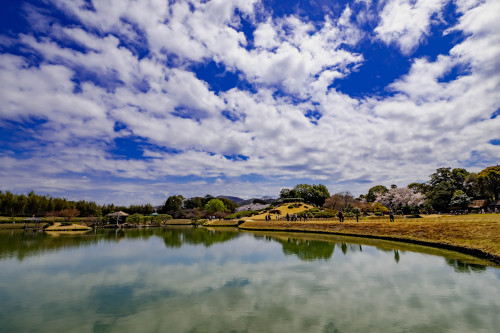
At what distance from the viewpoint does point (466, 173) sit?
60.1 meters

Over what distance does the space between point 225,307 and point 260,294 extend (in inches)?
79.0

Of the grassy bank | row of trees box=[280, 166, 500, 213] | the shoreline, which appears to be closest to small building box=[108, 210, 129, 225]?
the shoreline

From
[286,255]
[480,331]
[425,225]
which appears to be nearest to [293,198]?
[425,225]

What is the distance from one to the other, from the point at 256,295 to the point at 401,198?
7684cm

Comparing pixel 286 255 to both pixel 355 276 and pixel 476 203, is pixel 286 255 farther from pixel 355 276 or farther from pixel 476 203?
pixel 476 203

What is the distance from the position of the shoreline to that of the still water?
954 millimetres

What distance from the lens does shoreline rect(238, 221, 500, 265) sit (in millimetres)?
17609

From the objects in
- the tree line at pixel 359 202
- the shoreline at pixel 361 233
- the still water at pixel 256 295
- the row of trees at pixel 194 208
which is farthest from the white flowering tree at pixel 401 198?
the still water at pixel 256 295

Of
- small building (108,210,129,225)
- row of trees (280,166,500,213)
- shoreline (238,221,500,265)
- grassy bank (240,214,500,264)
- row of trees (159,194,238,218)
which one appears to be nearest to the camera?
shoreline (238,221,500,265)

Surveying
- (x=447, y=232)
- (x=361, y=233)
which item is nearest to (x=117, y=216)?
(x=361, y=233)

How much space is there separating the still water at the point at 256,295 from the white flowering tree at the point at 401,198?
186ft

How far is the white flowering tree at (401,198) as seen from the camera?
6681 centimetres

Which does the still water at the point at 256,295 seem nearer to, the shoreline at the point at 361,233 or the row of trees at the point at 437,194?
the shoreline at the point at 361,233

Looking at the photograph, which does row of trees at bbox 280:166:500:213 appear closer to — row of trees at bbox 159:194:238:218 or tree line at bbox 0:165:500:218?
tree line at bbox 0:165:500:218
